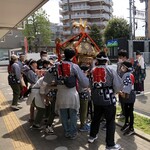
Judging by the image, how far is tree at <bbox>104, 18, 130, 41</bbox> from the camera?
39.7 meters

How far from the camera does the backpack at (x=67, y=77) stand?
4.60 m

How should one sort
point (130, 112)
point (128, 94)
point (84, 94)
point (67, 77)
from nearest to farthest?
point (67, 77) < point (128, 94) < point (130, 112) < point (84, 94)

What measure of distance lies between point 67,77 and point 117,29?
36.6m

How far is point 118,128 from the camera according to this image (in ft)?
18.3

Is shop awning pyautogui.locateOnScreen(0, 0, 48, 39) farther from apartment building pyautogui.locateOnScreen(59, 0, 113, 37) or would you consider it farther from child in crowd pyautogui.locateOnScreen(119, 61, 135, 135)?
apartment building pyautogui.locateOnScreen(59, 0, 113, 37)

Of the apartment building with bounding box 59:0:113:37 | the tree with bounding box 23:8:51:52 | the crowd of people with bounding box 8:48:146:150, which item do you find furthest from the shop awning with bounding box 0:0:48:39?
the apartment building with bounding box 59:0:113:37

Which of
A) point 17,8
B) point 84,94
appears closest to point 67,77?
point 84,94

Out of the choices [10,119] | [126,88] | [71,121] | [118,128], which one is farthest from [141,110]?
[10,119]

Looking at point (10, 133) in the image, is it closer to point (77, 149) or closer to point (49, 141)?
point (49, 141)

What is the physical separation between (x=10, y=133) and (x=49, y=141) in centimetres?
111

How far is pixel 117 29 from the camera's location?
3966 cm

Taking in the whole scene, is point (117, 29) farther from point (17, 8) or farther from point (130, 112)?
point (130, 112)

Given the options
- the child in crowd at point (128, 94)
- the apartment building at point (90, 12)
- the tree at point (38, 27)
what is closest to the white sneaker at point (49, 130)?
the child in crowd at point (128, 94)

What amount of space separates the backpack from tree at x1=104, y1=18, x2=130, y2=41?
3616cm
